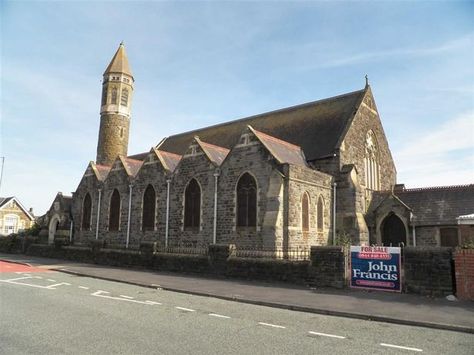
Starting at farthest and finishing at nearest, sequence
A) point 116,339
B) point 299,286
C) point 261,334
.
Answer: point 299,286
point 261,334
point 116,339

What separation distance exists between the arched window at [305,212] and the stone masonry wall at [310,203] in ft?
0.84

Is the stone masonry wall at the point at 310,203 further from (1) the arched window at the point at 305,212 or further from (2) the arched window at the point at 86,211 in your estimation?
(2) the arched window at the point at 86,211

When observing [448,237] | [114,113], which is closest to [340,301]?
[448,237]

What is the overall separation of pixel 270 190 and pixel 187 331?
12.4 meters

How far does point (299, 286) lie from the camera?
46.2 ft

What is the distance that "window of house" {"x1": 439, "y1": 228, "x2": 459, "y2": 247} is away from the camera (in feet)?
67.3

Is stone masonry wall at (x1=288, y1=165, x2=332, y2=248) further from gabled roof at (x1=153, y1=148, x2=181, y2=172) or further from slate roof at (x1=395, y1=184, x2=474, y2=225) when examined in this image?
gabled roof at (x1=153, y1=148, x2=181, y2=172)

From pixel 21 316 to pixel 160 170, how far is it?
17.4m

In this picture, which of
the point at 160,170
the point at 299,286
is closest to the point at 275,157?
the point at 299,286

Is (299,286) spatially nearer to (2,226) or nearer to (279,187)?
(279,187)

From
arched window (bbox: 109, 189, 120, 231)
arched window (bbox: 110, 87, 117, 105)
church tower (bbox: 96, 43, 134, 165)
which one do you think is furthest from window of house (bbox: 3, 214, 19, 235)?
arched window (bbox: 109, 189, 120, 231)

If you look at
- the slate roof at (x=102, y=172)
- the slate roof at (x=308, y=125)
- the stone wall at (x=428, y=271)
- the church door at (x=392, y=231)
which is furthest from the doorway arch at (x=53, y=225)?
the stone wall at (x=428, y=271)

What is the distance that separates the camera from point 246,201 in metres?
20.7

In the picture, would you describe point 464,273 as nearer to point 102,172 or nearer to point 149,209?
point 149,209
